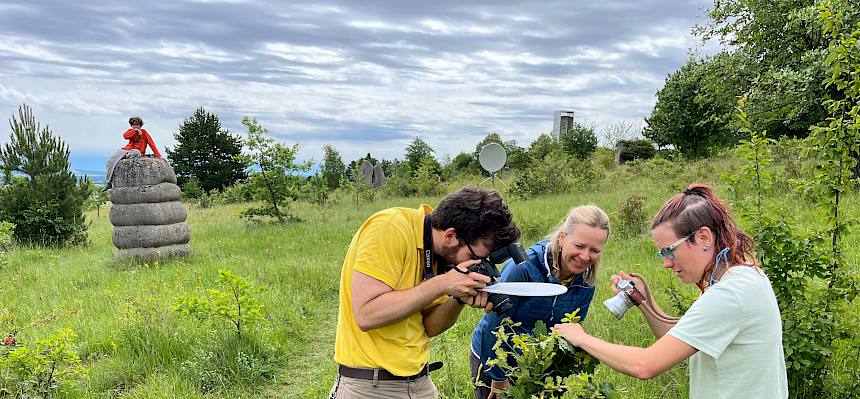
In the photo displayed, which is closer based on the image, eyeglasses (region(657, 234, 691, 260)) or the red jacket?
eyeglasses (region(657, 234, 691, 260))

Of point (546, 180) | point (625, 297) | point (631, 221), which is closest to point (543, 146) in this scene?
point (546, 180)

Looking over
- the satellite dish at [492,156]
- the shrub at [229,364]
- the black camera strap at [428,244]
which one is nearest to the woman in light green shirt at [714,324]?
the black camera strap at [428,244]

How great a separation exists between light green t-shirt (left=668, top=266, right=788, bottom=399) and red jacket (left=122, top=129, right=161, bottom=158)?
36.0ft

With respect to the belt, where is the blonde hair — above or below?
above

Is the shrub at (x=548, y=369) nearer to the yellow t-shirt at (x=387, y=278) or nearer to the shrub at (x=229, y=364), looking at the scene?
the yellow t-shirt at (x=387, y=278)

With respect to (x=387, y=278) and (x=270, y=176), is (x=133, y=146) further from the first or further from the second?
(x=387, y=278)

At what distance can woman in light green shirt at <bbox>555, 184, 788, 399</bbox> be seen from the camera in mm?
1835

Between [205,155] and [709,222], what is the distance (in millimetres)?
47083

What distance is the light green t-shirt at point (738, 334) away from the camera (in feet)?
6.00

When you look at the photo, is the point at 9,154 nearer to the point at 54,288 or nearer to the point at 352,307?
the point at 54,288

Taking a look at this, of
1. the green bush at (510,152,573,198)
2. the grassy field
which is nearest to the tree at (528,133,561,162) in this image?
the green bush at (510,152,573,198)

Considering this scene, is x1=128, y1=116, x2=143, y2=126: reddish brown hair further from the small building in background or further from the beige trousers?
the small building in background

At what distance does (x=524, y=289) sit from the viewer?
7.63 ft

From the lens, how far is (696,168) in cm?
1702
